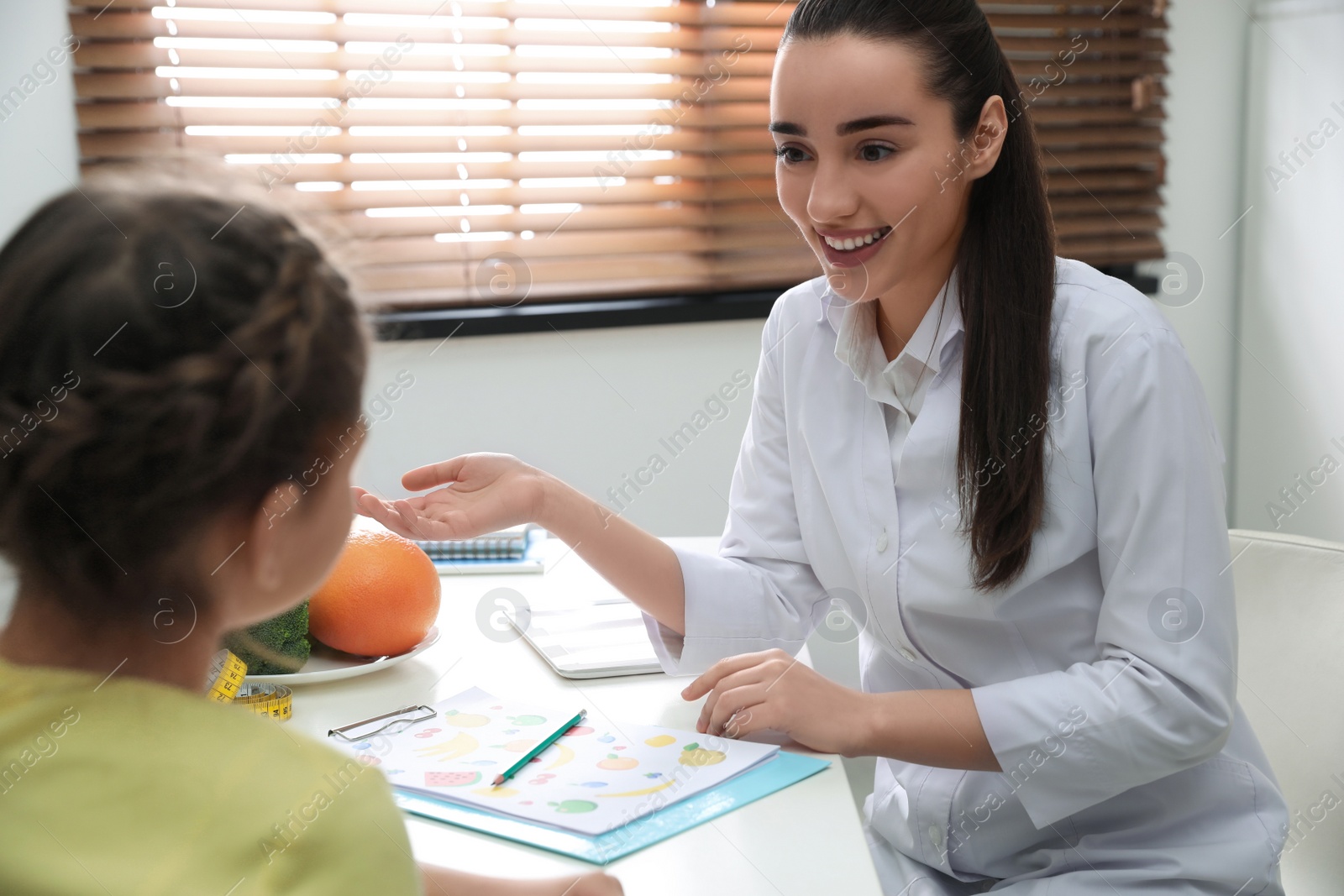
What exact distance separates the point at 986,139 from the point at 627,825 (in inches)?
29.8

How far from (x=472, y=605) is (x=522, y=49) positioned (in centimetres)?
140

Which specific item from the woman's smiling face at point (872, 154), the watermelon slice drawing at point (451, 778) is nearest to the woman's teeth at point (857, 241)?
the woman's smiling face at point (872, 154)

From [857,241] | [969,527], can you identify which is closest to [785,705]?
[969,527]

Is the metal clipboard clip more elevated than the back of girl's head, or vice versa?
the back of girl's head

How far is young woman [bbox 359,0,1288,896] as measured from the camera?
0.96 meters

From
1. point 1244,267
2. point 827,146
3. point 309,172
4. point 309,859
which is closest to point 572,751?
point 309,859

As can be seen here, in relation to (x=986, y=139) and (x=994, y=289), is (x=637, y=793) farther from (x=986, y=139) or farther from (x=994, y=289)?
(x=986, y=139)

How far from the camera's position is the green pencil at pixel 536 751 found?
2.81 ft

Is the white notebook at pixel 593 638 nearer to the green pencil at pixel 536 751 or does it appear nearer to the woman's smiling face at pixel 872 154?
the green pencil at pixel 536 751

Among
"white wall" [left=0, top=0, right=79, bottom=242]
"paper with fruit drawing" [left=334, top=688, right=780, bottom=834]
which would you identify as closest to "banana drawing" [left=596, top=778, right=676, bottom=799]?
"paper with fruit drawing" [left=334, top=688, right=780, bottom=834]

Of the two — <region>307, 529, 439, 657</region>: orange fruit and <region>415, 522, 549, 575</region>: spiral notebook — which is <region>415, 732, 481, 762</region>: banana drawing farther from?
<region>415, 522, 549, 575</region>: spiral notebook

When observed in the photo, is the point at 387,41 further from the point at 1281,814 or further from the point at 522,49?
the point at 1281,814

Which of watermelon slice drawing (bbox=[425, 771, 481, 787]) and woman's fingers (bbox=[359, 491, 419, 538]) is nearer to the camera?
watermelon slice drawing (bbox=[425, 771, 481, 787])

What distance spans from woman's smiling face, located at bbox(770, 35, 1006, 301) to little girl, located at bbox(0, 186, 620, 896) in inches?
24.4
